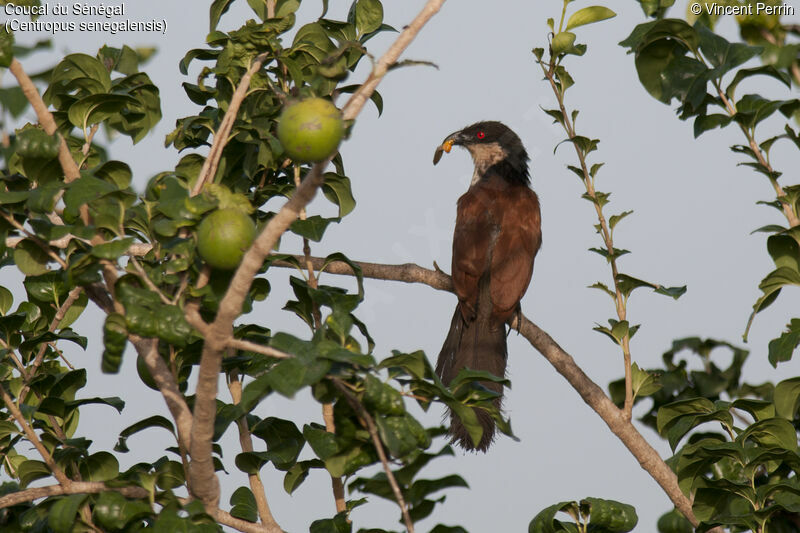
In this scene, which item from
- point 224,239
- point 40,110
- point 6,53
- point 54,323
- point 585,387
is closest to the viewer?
point 224,239

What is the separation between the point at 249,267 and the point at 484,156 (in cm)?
486

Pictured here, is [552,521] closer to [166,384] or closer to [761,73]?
[166,384]

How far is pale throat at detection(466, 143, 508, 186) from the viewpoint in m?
6.64

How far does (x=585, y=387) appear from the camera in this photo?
4.21m

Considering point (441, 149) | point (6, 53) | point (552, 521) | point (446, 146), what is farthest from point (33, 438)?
point (446, 146)

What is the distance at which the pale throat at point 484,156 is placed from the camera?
664 cm

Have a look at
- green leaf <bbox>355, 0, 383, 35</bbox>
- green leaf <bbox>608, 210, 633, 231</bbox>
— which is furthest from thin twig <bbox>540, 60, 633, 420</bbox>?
green leaf <bbox>355, 0, 383, 35</bbox>

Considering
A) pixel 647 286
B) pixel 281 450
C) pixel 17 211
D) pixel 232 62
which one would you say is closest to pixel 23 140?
pixel 17 211

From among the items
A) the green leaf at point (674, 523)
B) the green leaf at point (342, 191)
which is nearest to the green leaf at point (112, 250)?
the green leaf at point (342, 191)

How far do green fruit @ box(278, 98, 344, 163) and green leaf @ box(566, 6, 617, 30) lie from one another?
7.62 ft

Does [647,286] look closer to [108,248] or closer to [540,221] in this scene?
[540,221]

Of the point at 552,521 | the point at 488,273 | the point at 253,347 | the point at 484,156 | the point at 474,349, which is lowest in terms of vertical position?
the point at 552,521

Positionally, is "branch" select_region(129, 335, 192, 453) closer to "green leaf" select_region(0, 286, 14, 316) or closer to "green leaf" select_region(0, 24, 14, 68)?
"green leaf" select_region(0, 24, 14, 68)

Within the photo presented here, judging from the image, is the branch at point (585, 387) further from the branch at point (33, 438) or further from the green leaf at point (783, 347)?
the branch at point (33, 438)
